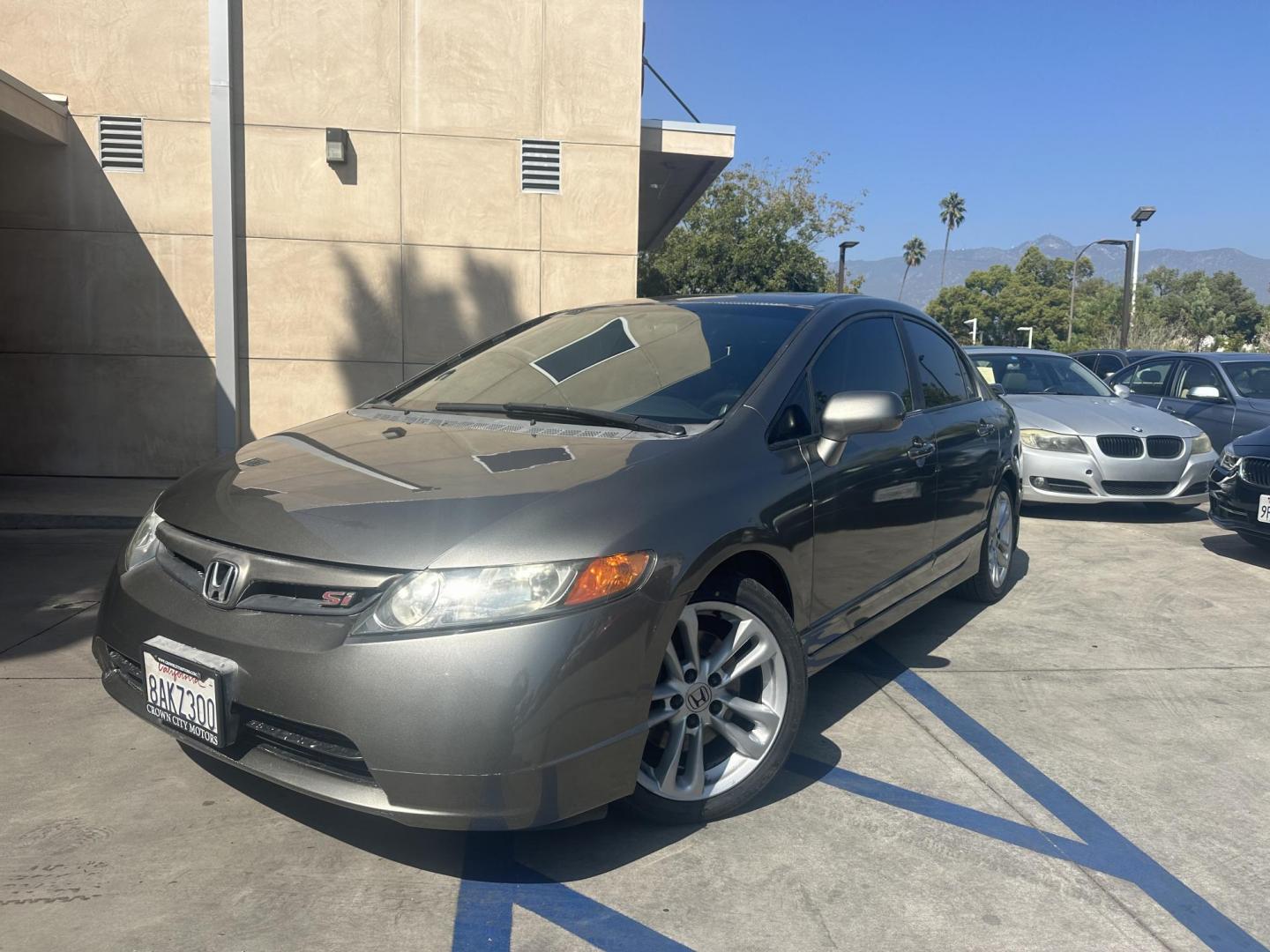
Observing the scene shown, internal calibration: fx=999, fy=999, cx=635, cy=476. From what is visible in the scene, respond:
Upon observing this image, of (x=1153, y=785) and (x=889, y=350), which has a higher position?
(x=889, y=350)

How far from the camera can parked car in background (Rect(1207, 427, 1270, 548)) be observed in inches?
262

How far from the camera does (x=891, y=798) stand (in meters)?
3.25

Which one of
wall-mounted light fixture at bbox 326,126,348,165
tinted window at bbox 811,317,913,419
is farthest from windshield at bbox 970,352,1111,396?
wall-mounted light fixture at bbox 326,126,348,165

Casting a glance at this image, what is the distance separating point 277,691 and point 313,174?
7840mm

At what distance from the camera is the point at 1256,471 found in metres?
6.76

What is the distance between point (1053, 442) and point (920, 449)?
16.3 ft

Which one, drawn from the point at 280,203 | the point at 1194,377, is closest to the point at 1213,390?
the point at 1194,377

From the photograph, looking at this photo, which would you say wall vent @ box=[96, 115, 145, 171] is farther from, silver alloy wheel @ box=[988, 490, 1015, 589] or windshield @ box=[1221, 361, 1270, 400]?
windshield @ box=[1221, 361, 1270, 400]

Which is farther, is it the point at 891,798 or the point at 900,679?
the point at 900,679

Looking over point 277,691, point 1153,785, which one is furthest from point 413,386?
point 1153,785

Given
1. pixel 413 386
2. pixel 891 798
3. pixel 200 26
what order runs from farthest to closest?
1. pixel 200 26
2. pixel 413 386
3. pixel 891 798

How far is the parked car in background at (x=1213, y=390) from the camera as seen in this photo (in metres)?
10.2

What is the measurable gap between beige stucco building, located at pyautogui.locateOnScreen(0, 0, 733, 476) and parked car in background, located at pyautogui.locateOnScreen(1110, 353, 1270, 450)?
6280 millimetres

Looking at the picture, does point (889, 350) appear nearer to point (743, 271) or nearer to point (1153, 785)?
point (1153, 785)
